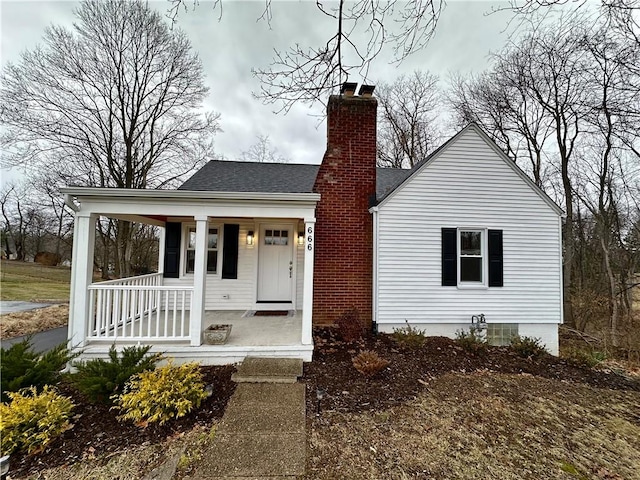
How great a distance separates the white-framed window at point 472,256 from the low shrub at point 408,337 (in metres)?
1.68

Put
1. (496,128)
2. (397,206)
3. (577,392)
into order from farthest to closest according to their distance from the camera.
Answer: (496,128) < (397,206) < (577,392)

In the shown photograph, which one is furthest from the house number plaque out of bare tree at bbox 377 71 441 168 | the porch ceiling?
bare tree at bbox 377 71 441 168

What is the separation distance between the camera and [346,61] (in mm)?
2924

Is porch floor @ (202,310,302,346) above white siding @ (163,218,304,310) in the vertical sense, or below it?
below

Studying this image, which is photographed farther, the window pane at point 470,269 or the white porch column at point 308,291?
the window pane at point 470,269

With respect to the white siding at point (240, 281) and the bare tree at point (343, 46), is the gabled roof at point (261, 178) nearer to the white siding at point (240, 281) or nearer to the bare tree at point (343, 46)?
the white siding at point (240, 281)

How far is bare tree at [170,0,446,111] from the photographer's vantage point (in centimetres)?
269

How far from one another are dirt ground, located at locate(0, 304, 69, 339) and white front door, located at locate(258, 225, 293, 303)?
5.91 meters

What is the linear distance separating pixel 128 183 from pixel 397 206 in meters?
11.4

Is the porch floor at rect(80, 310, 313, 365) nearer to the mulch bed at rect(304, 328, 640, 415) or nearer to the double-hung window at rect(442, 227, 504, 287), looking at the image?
the mulch bed at rect(304, 328, 640, 415)

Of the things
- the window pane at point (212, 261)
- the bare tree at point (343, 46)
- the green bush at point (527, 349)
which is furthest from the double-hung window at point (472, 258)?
the window pane at point (212, 261)

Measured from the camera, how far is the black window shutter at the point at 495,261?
6.58 metres

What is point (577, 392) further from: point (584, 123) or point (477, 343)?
point (584, 123)

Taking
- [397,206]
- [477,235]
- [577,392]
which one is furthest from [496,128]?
[577,392]
